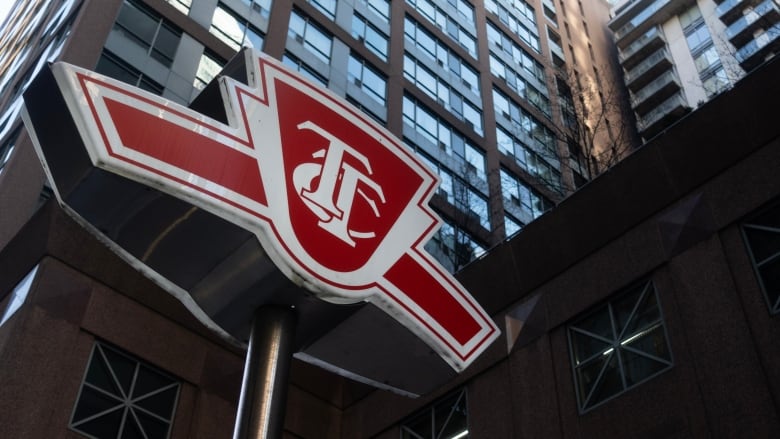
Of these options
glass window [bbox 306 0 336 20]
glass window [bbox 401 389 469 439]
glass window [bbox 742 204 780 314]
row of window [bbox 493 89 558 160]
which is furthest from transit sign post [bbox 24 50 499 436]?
row of window [bbox 493 89 558 160]

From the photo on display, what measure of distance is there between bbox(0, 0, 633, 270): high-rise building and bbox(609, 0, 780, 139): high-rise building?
11.9 metres

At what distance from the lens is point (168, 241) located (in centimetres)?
515

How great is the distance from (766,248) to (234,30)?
791 inches

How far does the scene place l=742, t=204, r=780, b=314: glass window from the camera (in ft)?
44.5

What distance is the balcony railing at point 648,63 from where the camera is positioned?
6319 centimetres

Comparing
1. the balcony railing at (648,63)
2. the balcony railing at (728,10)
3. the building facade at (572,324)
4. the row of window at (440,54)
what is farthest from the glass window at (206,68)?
the balcony railing at (648,63)

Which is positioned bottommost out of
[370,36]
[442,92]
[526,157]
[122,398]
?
[122,398]

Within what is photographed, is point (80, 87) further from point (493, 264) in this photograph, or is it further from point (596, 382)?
point (493, 264)

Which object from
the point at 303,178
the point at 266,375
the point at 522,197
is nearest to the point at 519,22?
the point at 522,197

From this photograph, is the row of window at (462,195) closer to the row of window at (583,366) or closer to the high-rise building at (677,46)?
the row of window at (583,366)

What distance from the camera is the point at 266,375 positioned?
15.8ft

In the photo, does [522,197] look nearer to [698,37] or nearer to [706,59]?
[706,59]

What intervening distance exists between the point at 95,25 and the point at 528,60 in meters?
28.9

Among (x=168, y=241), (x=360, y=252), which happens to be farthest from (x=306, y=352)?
(x=168, y=241)
